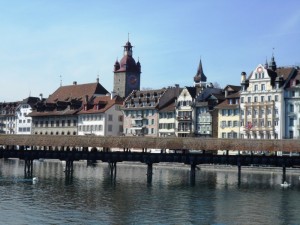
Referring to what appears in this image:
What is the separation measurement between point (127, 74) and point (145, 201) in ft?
268

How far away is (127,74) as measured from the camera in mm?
124500

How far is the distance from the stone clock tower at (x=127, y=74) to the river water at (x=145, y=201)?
59.7 m

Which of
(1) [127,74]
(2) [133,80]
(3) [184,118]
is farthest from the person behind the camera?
(2) [133,80]

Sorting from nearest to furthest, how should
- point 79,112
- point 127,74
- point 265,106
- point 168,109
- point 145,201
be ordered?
point 145,201, point 265,106, point 168,109, point 79,112, point 127,74

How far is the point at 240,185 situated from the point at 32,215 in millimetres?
26774

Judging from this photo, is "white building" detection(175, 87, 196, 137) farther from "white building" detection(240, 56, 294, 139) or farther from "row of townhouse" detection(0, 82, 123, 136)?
"row of townhouse" detection(0, 82, 123, 136)

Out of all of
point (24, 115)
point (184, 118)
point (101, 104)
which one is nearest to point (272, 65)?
point (184, 118)

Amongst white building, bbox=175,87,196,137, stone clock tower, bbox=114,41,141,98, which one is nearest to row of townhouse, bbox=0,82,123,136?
stone clock tower, bbox=114,41,141,98

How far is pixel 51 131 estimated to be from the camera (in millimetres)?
124375

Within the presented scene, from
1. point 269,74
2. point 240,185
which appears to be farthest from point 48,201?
point 269,74

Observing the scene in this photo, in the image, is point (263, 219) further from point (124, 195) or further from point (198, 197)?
point (124, 195)

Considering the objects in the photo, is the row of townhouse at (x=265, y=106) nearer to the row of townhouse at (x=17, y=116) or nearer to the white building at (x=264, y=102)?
the white building at (x=264, y=102)

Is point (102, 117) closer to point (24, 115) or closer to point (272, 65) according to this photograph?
point (24, 115)

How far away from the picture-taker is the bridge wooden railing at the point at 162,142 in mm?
62812
